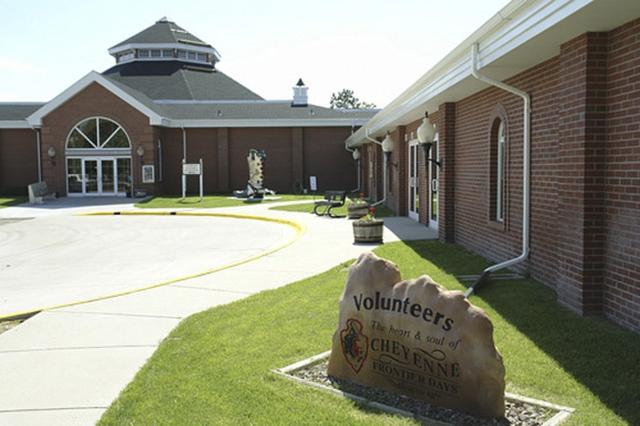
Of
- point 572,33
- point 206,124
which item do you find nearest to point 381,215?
point 572,33

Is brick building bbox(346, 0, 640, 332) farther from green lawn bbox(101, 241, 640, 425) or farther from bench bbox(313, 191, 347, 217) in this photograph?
bench bbox(313, 191, 347, 217)

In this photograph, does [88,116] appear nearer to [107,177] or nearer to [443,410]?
[107,177]

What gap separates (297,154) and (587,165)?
108 ft

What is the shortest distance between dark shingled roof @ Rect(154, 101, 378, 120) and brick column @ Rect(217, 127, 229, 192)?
1006 millimetres

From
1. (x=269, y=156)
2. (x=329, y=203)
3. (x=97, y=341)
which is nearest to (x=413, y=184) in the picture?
(x=329, y=203)

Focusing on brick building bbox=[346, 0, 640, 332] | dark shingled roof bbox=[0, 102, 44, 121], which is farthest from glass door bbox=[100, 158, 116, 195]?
brick building bbox=[346, 0, 640, 332]

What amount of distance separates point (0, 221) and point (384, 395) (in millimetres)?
21978

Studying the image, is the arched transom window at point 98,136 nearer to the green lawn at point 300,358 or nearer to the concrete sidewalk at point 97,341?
the concrete sidewalk at point 97,341

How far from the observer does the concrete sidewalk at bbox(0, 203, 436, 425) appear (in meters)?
4.93

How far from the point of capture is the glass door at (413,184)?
18.9 metres

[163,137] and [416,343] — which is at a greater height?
[163,137]

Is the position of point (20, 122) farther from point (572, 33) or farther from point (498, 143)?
point (572, 33)

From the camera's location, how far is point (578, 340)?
6.00m

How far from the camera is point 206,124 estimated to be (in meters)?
38.0
